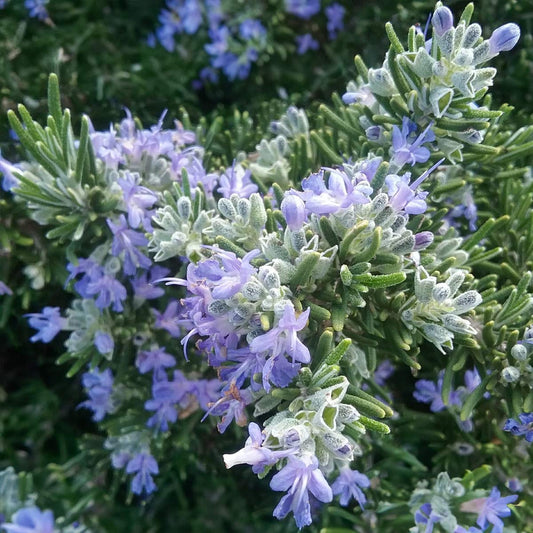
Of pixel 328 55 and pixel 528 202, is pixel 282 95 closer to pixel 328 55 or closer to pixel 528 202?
pixel 328 55

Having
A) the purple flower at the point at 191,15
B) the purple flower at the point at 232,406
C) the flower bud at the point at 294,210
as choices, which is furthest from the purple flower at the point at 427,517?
the purple flower at the point at 191,15

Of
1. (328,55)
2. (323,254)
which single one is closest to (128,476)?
(323,254)

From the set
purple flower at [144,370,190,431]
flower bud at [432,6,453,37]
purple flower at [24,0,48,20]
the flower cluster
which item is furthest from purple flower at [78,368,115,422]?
purple flower at [24,0,48,20]

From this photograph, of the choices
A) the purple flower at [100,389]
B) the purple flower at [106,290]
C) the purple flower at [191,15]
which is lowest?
the purple flower at [100,389]

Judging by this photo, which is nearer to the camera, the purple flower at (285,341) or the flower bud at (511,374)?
the purple flower at (285,341)

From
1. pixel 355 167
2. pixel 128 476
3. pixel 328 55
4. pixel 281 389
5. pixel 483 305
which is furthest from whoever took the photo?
pixel 328 55

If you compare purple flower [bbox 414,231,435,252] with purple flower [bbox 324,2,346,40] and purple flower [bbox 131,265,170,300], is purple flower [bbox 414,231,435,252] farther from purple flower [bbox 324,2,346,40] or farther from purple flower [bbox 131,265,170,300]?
purple flower [bbox 324,2,346,40]

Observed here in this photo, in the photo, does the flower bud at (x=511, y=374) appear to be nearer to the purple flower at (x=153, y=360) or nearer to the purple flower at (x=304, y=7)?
the purple flower at (x=153, y=360)
